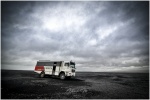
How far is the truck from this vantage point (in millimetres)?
21052

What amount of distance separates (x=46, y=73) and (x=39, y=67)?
2218 millimetres

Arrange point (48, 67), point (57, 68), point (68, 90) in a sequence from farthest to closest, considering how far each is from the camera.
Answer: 1. point (48, 67)
2. point (57, 68)
3. point (68, 90)

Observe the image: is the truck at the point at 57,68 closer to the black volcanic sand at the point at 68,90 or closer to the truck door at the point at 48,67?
the truck door at the point at 48,67

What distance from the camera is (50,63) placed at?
23281mm

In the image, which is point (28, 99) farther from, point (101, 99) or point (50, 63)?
point (50, 63)

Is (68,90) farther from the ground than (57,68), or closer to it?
closer to it

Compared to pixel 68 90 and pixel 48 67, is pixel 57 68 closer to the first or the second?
pixel 48 67

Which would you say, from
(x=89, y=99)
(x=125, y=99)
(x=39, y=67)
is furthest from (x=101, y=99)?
Answer: (x=39, y=67)

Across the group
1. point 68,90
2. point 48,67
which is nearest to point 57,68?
point 48,67

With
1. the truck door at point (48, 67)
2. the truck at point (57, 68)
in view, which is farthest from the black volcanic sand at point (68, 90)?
the truck door at point (48, 67)

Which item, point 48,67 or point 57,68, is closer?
point 57,68

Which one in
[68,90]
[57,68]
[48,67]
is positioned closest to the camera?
[68,90]

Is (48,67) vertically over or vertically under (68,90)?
over

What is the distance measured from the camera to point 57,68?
868 inches
